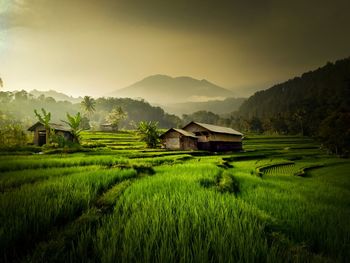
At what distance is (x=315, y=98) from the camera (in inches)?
3519

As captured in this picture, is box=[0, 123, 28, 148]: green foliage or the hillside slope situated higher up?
the hillside slope

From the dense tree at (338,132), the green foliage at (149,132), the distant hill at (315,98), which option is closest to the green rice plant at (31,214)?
the green foliage at (149,132)

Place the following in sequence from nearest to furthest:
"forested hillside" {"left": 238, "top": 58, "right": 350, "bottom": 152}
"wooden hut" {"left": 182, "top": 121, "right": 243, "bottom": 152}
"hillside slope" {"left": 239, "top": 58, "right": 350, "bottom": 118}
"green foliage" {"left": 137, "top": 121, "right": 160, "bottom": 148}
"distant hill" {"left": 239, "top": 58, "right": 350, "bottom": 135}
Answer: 1. "forested hillside" {"left": 238, "top": 58, "right": 350, "bottom": 152}
2. "green foliage" {"left": 137, "top": 121, "right": 160, "bottom": 148}
3. "wooden hut" {"left": 182, "top": 121, "right": 243, "bottom": 152}
4. "distant hill" {"left": 239, "top": 58, "right": 350, "bottom": 135}
5. "hillside slope" {"left": 239, "top": 58, "right": 350, "bottom": 118}

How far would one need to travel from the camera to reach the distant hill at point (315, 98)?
60938 millimetres

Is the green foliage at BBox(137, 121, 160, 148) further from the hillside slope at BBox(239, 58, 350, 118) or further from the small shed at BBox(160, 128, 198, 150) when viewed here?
the hillside slope at BBox(239, 58, 350, 118)

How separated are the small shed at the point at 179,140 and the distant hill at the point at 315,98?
2322 cm

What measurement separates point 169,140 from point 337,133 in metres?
24.6

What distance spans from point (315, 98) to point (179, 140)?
8198 centimetres

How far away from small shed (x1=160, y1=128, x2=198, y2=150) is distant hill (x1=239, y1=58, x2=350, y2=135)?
23.2 m

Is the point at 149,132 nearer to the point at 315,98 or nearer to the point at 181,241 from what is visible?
the point at 181,241

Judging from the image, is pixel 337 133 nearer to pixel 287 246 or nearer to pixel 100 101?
pixel 287 246

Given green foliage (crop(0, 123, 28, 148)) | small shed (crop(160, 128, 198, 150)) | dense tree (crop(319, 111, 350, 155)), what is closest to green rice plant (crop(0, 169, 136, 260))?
green foliage (crop(0, 123, 28, 148))

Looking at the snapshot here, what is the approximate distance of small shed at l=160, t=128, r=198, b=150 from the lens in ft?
111

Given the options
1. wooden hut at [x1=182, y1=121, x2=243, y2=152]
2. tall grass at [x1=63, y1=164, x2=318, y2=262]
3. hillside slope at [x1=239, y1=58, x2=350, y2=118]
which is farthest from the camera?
hillside slope at [x1=239, y1=58, x2=350, y2=118]
